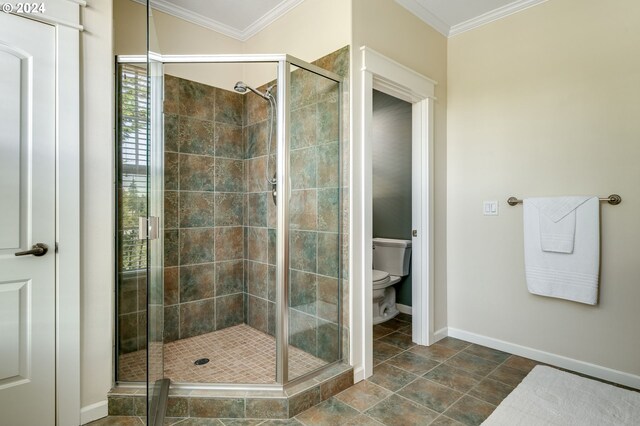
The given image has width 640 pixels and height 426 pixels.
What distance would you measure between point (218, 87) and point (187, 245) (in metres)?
1.33

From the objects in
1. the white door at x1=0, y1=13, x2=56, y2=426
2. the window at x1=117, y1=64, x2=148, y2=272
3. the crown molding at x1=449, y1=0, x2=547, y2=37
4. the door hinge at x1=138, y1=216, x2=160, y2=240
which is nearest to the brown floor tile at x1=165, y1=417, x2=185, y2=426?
the white door at x1=0, y1=13, x2=56, y2=426

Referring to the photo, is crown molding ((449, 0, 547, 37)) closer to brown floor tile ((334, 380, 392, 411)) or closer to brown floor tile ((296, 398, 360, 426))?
brown floor tile ((334, 380, 392, 411))

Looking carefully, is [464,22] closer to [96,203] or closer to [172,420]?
[96,203]

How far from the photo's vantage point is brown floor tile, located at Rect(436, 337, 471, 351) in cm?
261

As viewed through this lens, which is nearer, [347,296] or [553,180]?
[347,296]

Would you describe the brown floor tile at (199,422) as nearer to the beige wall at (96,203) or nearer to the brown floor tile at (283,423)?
the brown floor tile at (283,423)

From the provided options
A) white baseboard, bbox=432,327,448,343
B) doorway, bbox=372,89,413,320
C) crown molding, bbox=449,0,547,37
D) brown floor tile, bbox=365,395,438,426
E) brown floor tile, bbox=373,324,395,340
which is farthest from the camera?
doorway, bbox=372,89,413,320

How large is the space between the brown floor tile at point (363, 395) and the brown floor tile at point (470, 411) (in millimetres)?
366

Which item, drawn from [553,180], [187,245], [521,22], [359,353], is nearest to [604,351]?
[553,180]

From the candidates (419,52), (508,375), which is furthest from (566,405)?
(419,52)

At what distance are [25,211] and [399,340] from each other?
102 inches

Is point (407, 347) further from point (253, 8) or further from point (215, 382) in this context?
point (253, 8)

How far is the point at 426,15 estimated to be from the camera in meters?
2.55

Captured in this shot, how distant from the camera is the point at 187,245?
2.68 meters
